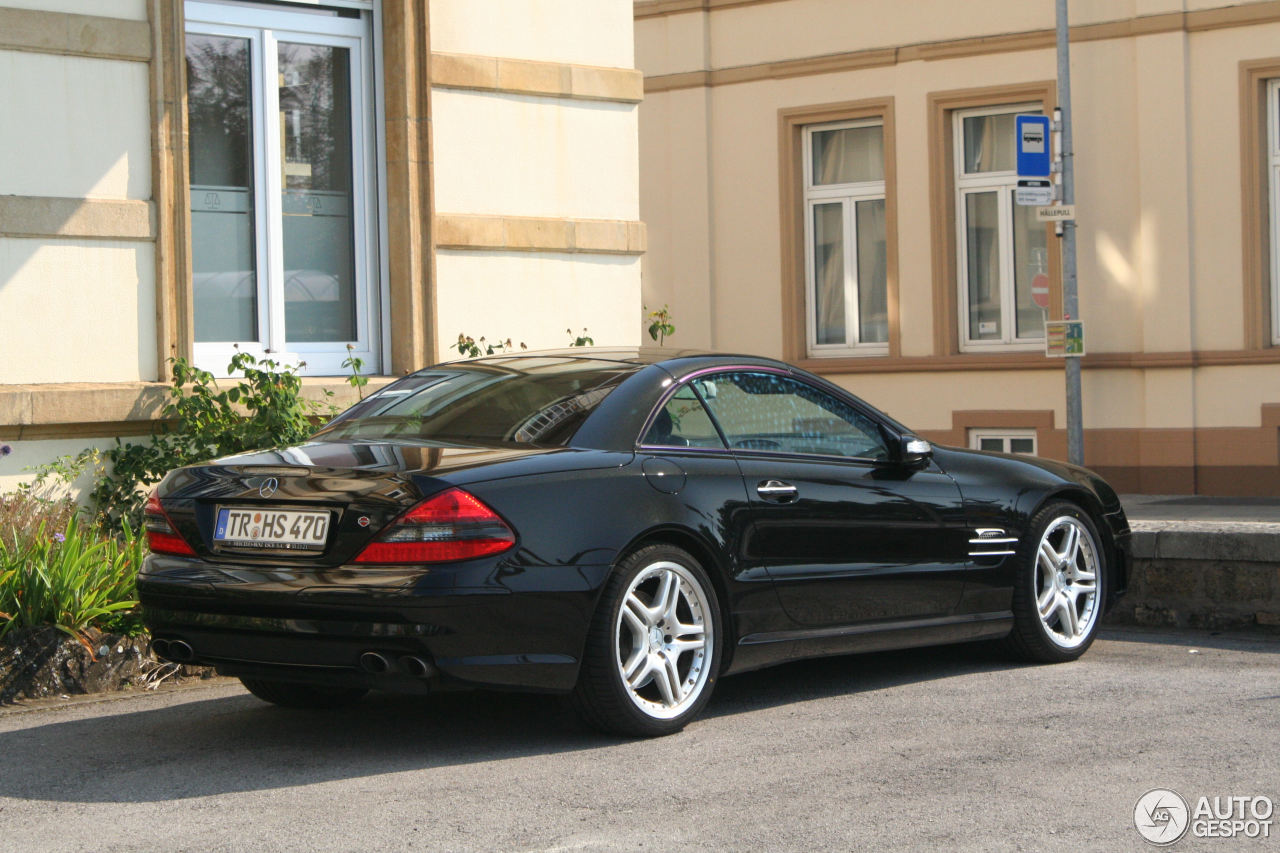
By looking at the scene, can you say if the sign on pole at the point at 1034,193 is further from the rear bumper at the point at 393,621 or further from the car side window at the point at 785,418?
the rear bumper at the point at 393,621

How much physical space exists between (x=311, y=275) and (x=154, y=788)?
5334mm

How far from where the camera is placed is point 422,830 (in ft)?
15.4

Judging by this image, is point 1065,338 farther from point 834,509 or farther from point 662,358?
point 662,358

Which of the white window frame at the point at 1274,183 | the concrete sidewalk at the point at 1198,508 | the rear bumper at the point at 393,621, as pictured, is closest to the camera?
the rear bumper at the point at 393,621

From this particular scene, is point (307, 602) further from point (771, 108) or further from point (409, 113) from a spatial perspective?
point (771, 108)

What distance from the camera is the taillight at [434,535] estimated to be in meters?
5.36

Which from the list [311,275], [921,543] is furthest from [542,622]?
[311,275]

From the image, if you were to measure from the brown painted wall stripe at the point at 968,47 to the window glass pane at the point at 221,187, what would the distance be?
8.38 metres

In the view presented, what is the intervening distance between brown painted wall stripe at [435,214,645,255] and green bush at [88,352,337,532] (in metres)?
1.68

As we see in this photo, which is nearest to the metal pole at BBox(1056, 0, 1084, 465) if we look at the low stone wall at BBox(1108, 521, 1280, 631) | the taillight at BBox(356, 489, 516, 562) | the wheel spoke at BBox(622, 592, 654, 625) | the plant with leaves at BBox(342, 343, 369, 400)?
the low stone wall at BBox(1108, 521, 1280, 631)

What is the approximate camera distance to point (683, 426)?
6289 millimetres

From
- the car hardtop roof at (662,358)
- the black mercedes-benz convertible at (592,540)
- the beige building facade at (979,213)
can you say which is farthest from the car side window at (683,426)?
the beige building facade at (979,213)

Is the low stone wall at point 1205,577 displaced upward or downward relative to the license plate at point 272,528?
downward

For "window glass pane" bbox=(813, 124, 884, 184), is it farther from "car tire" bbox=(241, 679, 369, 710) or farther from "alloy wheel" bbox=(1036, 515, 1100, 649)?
"car tire" bbox=(241, 679, 369, 710)
